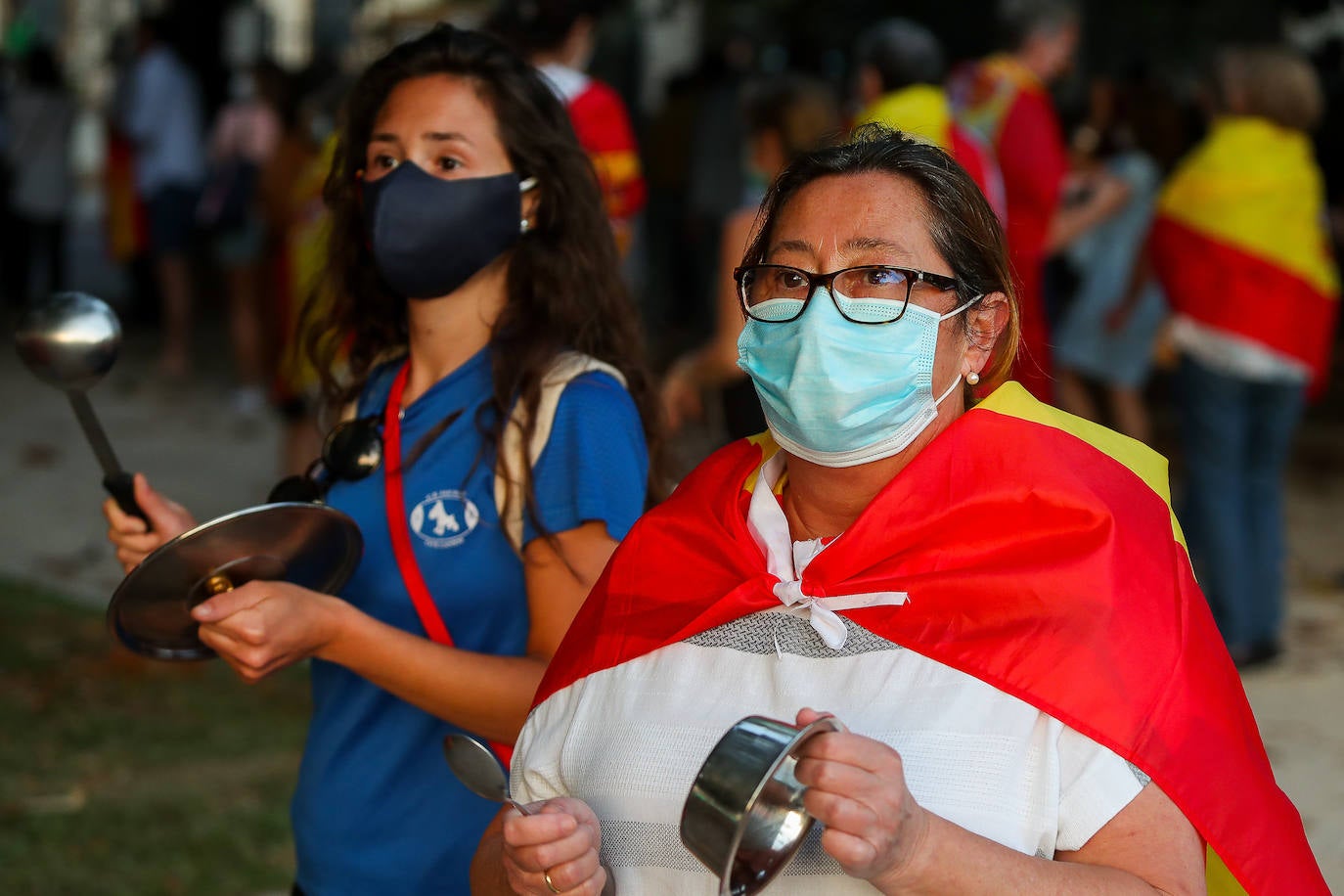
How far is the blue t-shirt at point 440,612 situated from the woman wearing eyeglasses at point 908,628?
0.95 feet

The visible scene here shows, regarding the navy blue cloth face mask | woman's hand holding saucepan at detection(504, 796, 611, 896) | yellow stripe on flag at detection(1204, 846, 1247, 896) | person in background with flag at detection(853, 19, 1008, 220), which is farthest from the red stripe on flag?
woman's hand holding saucepan at detection(504, 796, 611, 896)

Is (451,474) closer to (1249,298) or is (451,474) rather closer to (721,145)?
(1249,298)

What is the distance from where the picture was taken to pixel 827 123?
5.40 metres

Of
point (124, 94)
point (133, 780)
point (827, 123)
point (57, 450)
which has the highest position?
point (827, 123)

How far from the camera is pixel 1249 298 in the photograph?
5.48m

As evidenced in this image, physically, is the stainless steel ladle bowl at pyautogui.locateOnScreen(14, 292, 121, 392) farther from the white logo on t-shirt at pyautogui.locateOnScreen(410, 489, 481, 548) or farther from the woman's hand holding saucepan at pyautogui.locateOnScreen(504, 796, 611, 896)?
the woman's hand holding saucepan at pyautogui.locateOnScreen(504, 796, 611, 896)

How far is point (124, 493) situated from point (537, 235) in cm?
79

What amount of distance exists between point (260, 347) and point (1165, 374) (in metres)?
6.52

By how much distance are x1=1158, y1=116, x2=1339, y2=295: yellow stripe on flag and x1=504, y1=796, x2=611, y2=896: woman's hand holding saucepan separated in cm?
452

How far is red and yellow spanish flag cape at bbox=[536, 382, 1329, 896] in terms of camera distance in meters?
1.63

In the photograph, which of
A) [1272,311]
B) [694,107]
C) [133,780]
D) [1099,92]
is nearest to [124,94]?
[694,107]

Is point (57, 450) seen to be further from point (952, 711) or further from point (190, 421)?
point (952, 711)

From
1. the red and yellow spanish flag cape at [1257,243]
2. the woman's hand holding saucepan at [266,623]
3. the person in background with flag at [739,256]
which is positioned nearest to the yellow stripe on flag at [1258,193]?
the red and yellow spanish flag cape at [1257,243]

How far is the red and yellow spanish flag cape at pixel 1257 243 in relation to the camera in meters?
5.48
